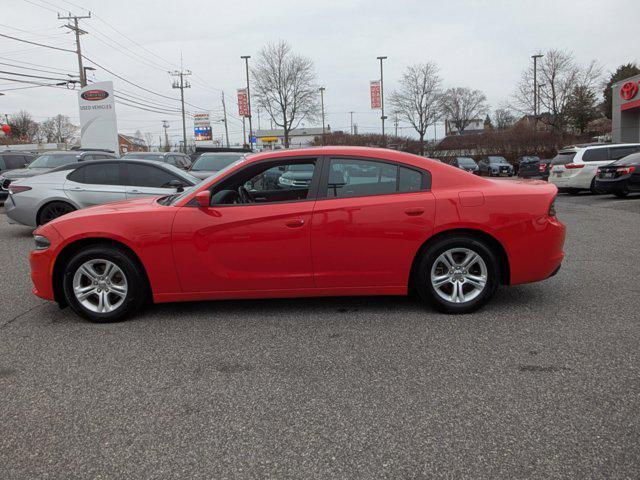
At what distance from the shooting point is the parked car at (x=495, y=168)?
99.9ft

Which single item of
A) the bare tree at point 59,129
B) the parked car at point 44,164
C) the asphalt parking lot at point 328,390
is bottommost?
the asphalt parking lot at point 328,390

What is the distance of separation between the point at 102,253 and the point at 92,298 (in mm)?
438

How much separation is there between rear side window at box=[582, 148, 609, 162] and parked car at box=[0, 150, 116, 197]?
1493 cm

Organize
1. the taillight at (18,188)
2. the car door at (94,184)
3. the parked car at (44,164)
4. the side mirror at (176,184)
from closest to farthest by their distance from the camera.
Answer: the side mirror at (176,184), the car door at (94,184), the taillight at (18,188), the parked car at (44,164)

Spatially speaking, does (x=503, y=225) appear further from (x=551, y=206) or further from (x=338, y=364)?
(x=338, y=364)

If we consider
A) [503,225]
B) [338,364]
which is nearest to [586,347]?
[503,225]

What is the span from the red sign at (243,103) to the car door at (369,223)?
149ft

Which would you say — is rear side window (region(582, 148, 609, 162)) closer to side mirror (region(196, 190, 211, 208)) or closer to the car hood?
side mirror (region(196, 190, 211, 208))

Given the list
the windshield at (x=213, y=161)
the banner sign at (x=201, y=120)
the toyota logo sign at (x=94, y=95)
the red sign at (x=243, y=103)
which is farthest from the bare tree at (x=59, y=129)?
the windshield at (x=213, y=161)

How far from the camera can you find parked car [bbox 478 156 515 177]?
30453 millimetres

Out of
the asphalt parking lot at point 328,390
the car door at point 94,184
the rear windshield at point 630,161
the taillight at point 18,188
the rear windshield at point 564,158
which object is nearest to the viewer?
the asphalt parking lot at point 328,390

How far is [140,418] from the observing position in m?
2.91

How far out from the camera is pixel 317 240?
4395mm

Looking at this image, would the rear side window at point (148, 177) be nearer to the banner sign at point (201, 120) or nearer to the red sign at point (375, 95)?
the red sign at point (375, 95)
